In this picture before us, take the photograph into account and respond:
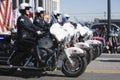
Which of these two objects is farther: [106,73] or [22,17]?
[106,73]

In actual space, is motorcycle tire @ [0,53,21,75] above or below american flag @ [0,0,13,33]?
below

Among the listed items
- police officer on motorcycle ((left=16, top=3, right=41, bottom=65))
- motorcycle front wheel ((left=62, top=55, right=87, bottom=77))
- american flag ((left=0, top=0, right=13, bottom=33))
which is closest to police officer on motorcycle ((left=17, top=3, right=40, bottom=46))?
police officer on motorcycle ((left=16, top=3, right=41, bottom=65))

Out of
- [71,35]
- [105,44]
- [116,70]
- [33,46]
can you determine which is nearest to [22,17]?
[33,46]

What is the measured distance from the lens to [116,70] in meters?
14.1

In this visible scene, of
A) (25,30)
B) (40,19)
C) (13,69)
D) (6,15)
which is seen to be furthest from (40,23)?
(6,15)

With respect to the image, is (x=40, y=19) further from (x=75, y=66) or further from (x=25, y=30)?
(x=75, y=66)

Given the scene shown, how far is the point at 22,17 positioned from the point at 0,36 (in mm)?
960

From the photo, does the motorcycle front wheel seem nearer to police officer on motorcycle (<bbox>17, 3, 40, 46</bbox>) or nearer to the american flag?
police officer on motorcycle (<bbox>17, 3, 40, 46</bbox>)

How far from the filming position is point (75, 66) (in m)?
12.0

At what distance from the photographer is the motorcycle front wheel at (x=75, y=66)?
39.3ft

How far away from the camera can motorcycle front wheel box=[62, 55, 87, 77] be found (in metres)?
12.0

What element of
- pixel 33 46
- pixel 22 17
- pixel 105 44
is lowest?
pixel 105 44

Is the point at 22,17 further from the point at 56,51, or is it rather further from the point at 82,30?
the point at 82,30

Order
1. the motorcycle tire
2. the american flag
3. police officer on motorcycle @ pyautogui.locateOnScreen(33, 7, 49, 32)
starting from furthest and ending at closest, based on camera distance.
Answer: the american flag → police officer on motorcycle @ pyautogui.locateOnScreen(33, 7, 49, 32) → the motorcycle tire
